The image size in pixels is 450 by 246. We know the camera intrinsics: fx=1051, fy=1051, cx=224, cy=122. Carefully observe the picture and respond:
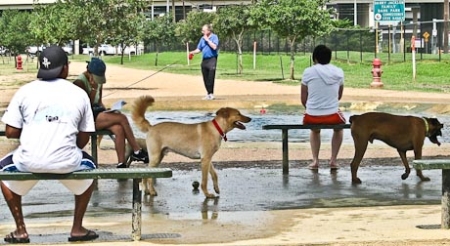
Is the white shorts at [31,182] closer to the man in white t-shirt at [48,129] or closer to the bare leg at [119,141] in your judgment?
the man in white t-shirt at [48,129]

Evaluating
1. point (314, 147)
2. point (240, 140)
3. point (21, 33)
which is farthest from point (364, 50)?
point (314, 147)

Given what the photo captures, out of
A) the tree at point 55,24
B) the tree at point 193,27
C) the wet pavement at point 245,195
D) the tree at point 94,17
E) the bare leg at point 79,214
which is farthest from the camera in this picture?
the tree at point 193,27

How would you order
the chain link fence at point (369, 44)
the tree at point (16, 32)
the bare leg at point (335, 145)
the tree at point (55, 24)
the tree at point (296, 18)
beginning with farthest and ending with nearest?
1. the tree at point (16, 32)
2. the chain link fence at point (369, 44)
3. the tree at point (296, 18)
4. the tree at point (55, 24)
5. the bare leg at point (335, 145)

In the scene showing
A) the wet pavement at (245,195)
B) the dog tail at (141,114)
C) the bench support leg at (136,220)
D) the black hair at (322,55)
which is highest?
the black hair at (322,55)

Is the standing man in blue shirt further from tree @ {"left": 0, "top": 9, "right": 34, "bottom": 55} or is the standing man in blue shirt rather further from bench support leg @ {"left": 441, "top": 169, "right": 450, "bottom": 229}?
tree @ {"left": 0, "top": 9, "right": 34, "bottom": 55}

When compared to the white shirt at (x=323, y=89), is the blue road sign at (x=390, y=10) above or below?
above

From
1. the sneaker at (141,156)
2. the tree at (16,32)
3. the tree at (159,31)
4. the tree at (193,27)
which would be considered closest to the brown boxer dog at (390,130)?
the sneaker at (141,156)

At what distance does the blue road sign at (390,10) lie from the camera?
1597 inches

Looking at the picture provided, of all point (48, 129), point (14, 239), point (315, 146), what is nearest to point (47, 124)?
point (48, 129)

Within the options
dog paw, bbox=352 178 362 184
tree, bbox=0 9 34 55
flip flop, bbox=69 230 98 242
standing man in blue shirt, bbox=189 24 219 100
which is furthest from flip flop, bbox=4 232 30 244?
tree, bbox=0 9 34 55

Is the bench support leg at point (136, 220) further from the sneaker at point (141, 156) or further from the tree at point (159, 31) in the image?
the tree at point (159, 31)

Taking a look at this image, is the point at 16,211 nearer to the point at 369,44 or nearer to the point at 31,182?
the point at 31,182

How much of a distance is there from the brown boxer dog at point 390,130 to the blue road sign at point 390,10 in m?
29.2

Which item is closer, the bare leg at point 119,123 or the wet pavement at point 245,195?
the wet pavement at point 245,195
